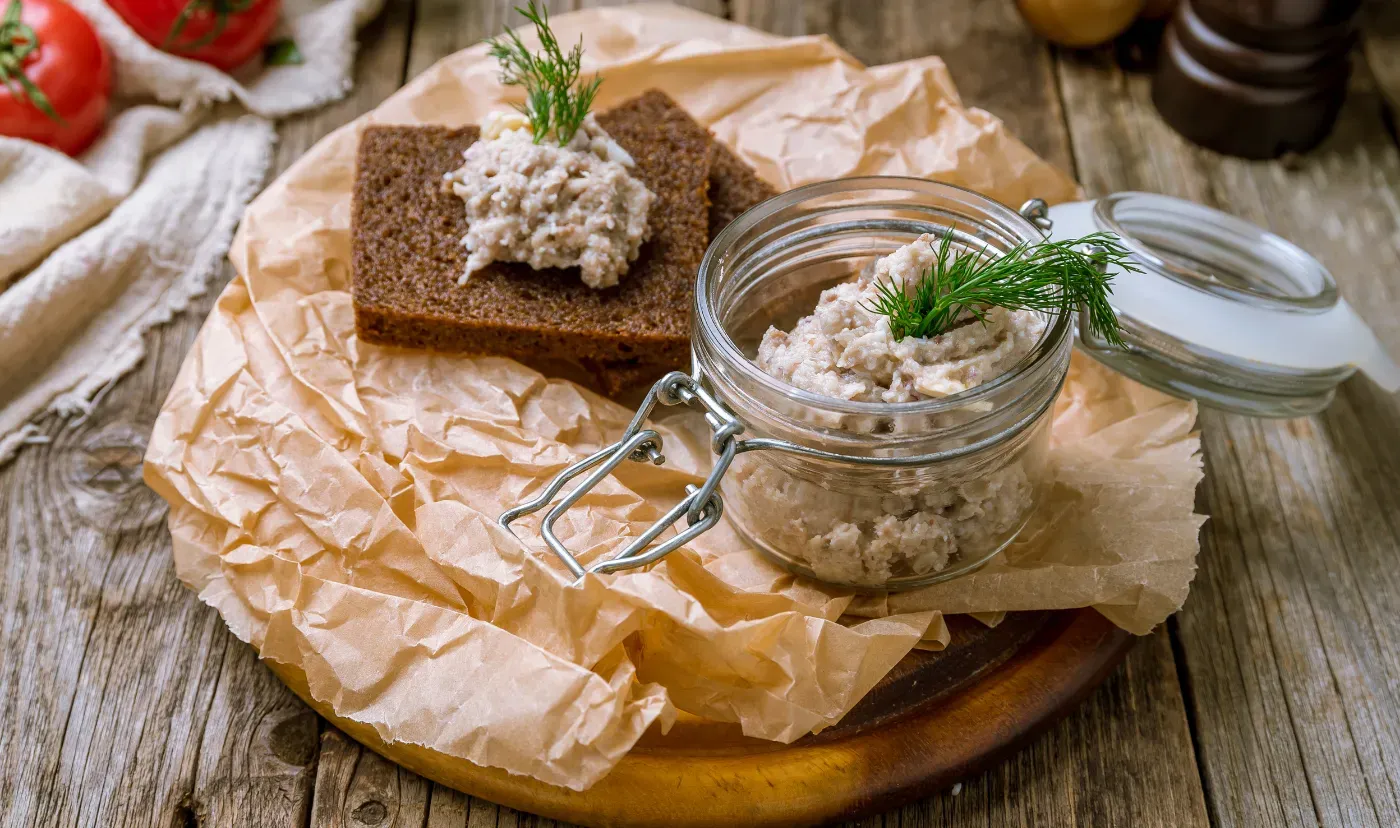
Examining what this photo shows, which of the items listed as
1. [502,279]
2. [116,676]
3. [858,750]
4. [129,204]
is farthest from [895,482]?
[129,204]

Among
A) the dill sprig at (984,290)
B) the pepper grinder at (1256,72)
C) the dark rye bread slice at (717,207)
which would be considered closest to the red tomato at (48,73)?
the dark rye bread slice at (717,207)

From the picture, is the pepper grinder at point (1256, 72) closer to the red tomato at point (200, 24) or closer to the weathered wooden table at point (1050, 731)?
the weathered wooden table at point (1050, 731)

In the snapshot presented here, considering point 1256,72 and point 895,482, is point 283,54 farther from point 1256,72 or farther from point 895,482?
point 1256,72

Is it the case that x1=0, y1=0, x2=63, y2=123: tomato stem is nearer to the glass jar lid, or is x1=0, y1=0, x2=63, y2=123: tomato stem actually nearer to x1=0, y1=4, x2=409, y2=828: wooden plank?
x1=0, y1=4, x2=409, y2=828: wooden plank

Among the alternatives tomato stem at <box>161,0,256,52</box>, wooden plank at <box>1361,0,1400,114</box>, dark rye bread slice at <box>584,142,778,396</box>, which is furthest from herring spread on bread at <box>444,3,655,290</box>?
wooden plank at <box>1361,0,1400,114</box>

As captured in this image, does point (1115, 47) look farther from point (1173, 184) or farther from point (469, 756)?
point (469, 756)

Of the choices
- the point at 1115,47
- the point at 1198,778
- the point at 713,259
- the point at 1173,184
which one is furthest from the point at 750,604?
the point at 1115,47
